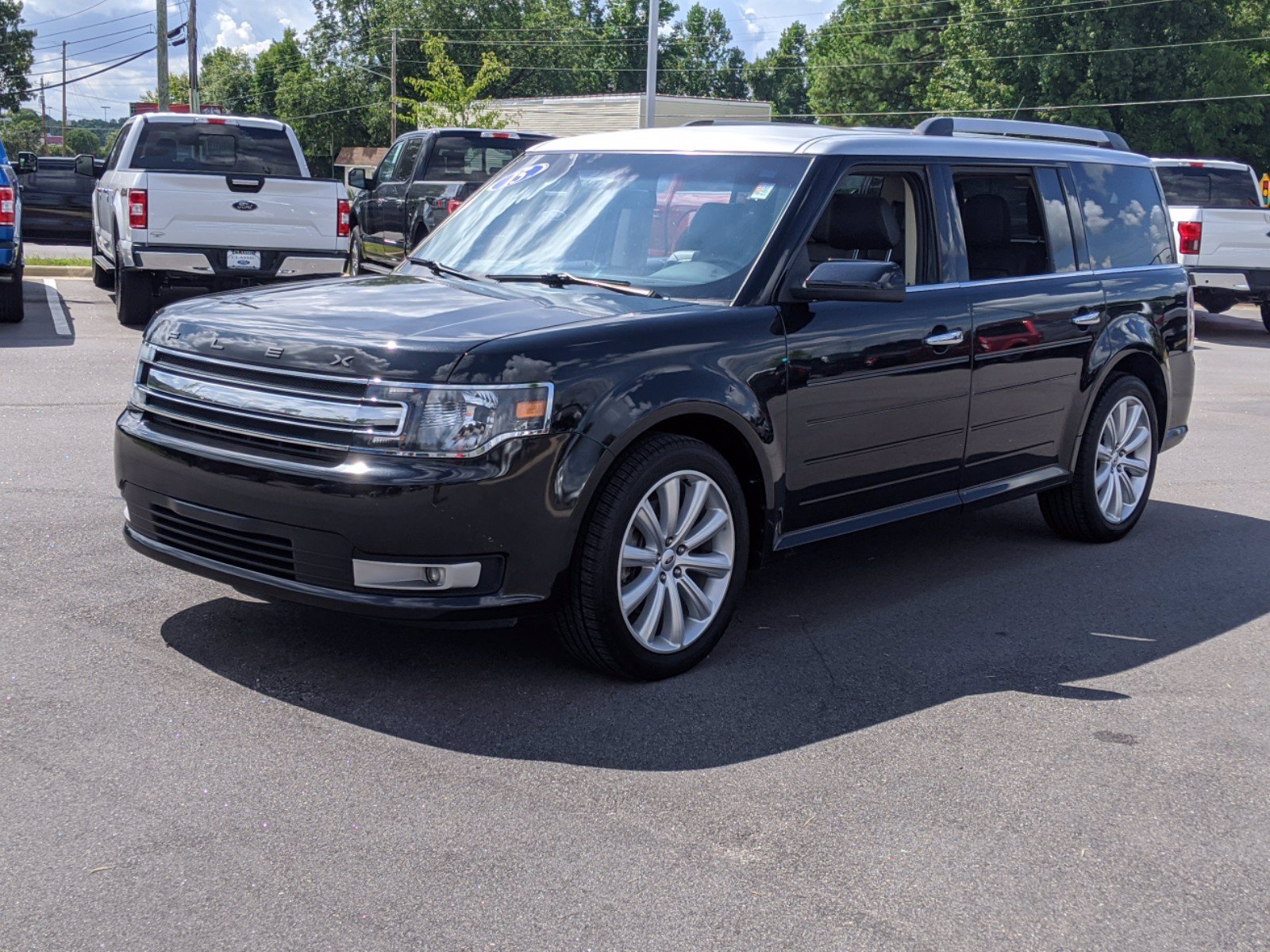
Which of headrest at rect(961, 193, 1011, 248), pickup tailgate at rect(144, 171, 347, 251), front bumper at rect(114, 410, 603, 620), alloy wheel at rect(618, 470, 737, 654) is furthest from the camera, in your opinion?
pickup tailgate at rect(144, 171, 347, 251)

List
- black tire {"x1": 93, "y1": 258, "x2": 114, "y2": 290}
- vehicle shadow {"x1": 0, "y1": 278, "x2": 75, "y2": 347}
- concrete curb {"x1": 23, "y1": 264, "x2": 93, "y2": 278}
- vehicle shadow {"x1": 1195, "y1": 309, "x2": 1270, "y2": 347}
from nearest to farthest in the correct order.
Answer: vehicle shadow {"x1": 0, "y1": 278, "x2": 75, "y2": 347}, black tire {"x1": 93, "y1": 258, "x2": 114, "y2": 290}, vehicle shadow {"x1": 1195, "y1": 309, "x2": 1270, "y2": 347}, concrete curb {"x1": 23, "y1": 264, "x2": 93, "y2": 278}

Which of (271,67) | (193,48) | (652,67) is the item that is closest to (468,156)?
(652,67)

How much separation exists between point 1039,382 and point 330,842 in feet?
13.2

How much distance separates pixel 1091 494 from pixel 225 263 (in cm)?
895

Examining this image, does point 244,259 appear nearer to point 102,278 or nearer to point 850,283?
point 102,278

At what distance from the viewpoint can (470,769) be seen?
4.05m

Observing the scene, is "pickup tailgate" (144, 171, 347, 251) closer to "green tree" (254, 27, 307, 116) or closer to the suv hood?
the suv hood

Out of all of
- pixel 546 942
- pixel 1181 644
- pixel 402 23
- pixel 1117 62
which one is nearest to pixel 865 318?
pixel 1181 644

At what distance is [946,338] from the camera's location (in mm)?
5820

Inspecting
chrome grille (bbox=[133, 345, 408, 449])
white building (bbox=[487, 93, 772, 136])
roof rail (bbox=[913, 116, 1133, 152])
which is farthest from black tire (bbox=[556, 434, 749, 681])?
white building (bbox=[487, 93, 772, 136])

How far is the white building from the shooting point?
55.7 metres

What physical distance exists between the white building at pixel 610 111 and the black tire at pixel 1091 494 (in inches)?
1884

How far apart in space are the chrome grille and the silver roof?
1.98m

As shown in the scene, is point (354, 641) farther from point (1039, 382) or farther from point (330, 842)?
point (1039, 382)
